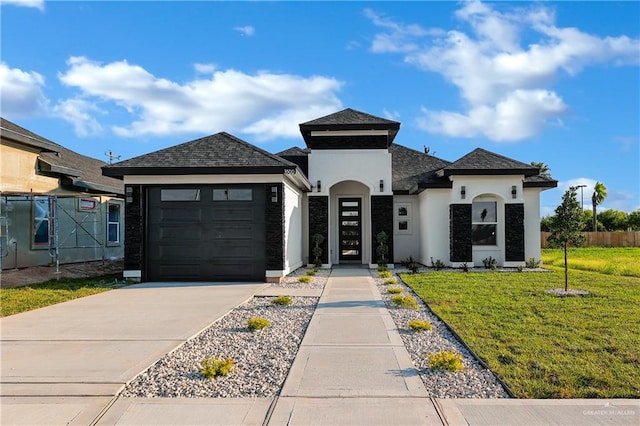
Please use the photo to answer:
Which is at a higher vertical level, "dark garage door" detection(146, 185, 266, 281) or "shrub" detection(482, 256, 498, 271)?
"dark garage door" detection(146, 185, 266, 281)

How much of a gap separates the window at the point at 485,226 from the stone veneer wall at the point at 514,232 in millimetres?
470

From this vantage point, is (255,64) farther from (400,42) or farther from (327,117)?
(327,117)

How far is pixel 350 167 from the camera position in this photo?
17625 mm

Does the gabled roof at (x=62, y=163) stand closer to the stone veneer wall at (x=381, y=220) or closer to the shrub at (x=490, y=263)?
the stone veneer wall at (x=381, y=220)

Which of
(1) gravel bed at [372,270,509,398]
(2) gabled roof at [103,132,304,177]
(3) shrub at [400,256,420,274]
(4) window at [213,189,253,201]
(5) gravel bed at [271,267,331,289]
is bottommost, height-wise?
(1) gravel bed at [372,270,509,398]

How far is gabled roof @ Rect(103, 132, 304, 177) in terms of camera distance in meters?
12.8

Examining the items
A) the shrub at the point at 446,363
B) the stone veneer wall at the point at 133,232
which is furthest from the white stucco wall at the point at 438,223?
the shrub at the point at 446,363

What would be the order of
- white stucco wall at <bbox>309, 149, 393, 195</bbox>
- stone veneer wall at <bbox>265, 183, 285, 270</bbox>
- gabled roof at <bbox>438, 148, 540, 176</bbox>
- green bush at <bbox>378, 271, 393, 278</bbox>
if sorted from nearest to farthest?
1. stone veneer wall at <bbox>265, 183, 285, 270</bbox>
2. green bush at <bbox>378, 271, 393, 278</bbox>
3. gabled roof at <bbox>438, 148, 540, 176</bbox>
4. white stucco wall at <bbox>309, 149, 393, 195</bbox>

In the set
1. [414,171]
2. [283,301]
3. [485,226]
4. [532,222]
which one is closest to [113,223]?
Answer: [414,171]

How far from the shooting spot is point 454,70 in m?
12.7

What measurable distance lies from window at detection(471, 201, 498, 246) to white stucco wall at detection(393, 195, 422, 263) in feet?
7.67

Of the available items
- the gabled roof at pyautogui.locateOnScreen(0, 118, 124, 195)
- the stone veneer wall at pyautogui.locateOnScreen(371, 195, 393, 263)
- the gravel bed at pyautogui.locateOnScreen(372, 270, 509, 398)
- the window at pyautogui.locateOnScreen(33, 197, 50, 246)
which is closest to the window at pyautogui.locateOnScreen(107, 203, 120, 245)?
the gabled roof at pyautogui.locateOnScreen(0, 118, 124, 195)

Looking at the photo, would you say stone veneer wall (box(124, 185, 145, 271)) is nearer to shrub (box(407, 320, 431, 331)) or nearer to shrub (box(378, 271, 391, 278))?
shrub (box(378, 271, 391, 278))

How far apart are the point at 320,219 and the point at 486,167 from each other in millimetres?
6161
